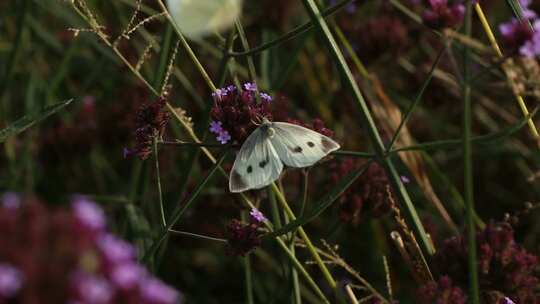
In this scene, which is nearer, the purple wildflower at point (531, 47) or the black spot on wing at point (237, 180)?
the purple wildflower at point (531, 47)

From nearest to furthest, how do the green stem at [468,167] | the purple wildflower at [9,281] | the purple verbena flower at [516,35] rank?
the purple wildflower at [9,281] → the green stem at [468,167] → the purple verbena flower at [516,35]

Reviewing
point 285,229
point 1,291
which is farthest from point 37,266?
point 285,229

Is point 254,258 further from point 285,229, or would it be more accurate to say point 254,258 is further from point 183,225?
point 285,229

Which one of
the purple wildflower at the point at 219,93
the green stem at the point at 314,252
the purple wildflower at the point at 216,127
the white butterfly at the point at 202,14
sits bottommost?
the green stem at the point at 314,252

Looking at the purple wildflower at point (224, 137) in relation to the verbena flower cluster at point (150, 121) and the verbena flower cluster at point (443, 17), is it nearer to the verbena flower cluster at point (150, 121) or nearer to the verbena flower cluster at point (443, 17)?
the verbena flower cluster at point (150, 121)

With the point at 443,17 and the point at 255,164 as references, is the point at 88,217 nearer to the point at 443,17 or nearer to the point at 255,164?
the point at 255,164

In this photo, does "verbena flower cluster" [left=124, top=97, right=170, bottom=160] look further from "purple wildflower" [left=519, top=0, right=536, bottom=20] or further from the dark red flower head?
"purple wildflower" [left=519, top=0, right=536, bottom=20]

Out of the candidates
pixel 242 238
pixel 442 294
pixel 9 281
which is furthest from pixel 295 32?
pixel 9 281

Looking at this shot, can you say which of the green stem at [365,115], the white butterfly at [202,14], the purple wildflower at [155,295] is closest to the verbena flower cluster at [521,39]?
the green stem at [365,115]
